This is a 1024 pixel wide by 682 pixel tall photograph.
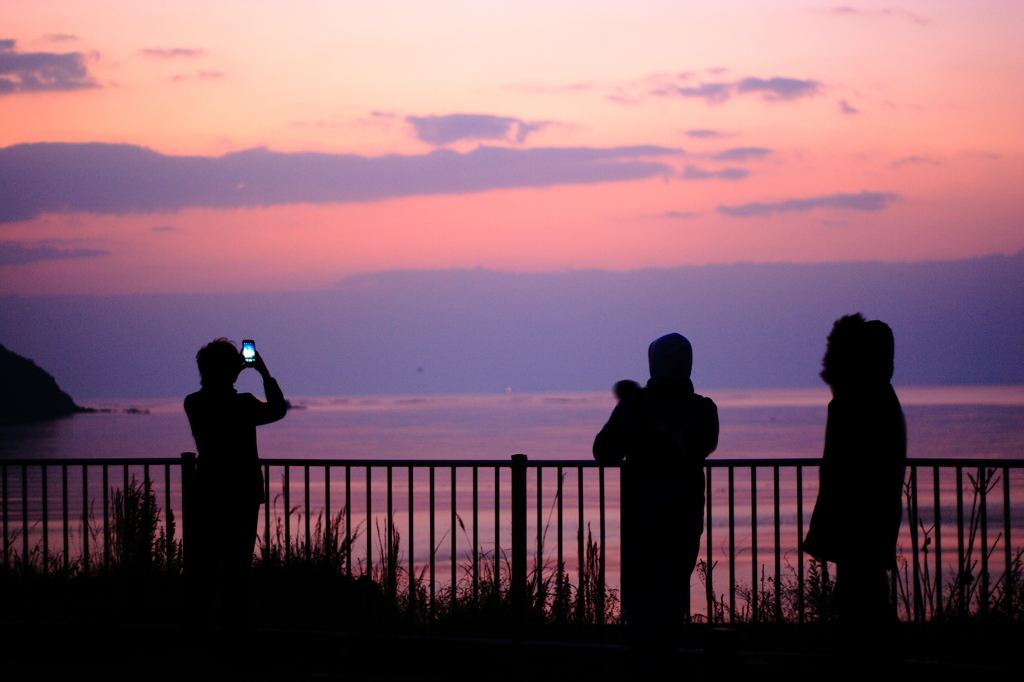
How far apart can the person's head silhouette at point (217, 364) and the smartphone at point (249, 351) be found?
0.46 feet

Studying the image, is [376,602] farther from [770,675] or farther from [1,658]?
[770,675]

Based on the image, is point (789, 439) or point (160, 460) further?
point (789, 439)

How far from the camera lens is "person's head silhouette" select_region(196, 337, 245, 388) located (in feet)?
19.4

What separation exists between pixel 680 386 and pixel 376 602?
347cm

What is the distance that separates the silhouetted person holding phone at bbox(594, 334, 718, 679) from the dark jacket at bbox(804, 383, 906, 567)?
0.65 metres

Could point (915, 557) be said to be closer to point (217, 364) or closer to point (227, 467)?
point (227, 467)

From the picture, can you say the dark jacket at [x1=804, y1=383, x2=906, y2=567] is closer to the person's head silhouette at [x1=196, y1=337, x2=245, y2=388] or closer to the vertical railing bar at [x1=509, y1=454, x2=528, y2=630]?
the vertical railing bar at [x1=509, y1=454, x2=528, y2=630]

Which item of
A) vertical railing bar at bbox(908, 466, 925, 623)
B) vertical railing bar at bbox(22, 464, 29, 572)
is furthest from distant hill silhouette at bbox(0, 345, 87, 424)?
vertical railing bar at bbox(908, 466, 925, 623)

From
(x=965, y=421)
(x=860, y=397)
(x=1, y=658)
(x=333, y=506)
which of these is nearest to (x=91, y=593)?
(x=1, y=658)

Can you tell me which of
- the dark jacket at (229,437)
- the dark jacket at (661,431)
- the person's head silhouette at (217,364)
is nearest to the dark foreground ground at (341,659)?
the dark jacket at (229,437)

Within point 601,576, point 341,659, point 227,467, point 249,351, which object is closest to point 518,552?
point 601,576

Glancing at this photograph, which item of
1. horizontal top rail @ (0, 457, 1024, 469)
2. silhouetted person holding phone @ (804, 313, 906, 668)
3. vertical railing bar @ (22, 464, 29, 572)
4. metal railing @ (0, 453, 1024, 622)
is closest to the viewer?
silhouetted person holding phone @ (804, 313, 906, 668)

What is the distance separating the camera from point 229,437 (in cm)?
592

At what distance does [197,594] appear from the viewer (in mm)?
6051
